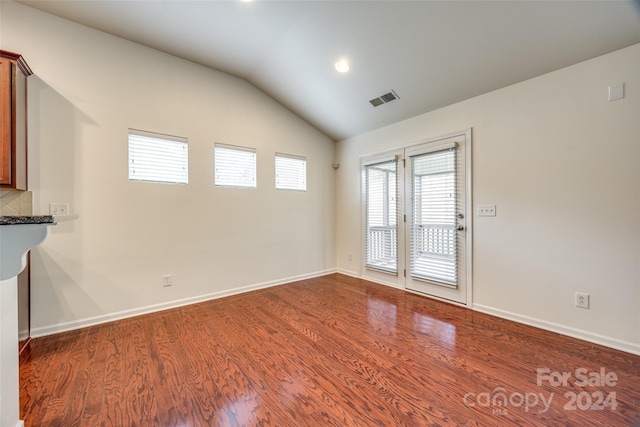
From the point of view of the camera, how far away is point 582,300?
7.49 ft

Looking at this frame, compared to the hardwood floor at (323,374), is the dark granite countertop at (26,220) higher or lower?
higher

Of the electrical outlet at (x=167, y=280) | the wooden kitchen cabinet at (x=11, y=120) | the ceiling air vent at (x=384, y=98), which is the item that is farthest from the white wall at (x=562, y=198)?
the wooden kitchen cabinet at (x=11, y=120)

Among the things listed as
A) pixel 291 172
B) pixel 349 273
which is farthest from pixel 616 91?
pixel 349 273

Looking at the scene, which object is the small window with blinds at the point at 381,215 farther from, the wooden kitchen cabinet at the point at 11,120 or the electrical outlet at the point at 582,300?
the wooden kitchen cabinet at the point at 11,120

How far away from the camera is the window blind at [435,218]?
3.16 m

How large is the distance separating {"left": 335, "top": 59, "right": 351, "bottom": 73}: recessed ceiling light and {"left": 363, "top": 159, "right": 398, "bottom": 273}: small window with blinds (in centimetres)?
144

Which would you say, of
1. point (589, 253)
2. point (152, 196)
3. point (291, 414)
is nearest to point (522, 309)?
point (589, 253)

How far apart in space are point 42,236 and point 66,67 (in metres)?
2.52

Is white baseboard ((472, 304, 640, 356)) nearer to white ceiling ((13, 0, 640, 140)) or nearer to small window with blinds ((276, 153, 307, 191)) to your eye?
white ceiling ((13, 0, 640, 140))

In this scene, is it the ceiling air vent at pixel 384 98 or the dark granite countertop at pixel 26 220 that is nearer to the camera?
the dark granite countertop at pixel 26 220

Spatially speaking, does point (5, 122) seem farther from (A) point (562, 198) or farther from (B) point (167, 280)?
(A) point (562, 198)

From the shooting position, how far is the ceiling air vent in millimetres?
3275

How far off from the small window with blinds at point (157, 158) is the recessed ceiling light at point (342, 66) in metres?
2.12

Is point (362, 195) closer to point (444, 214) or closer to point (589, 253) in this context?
point (444, 214)
